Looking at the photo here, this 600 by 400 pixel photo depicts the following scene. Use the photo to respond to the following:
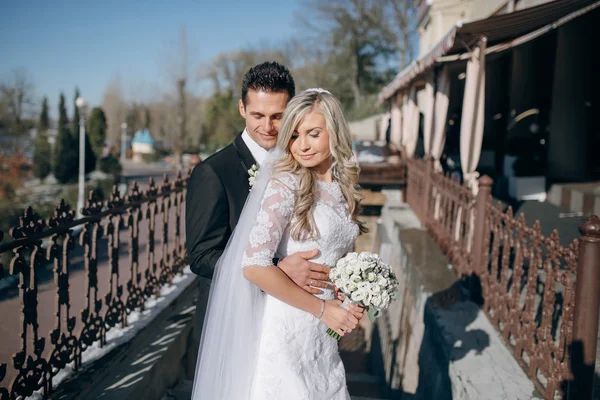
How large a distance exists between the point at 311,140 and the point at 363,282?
2.05 ft

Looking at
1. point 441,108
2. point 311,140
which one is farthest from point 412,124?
point 311,140

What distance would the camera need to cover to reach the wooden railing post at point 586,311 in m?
2.34

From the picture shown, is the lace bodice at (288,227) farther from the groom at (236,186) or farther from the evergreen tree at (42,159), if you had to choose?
the evergreen tree at (42,159)

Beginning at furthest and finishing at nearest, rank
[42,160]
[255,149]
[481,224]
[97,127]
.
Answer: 1. [97,127]
2. [42,160]
3. [481,224]
4. [255,149]

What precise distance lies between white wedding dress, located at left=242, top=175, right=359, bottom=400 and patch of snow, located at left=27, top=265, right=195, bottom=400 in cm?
137

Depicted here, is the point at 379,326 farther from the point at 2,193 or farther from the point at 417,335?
the point at 2,193

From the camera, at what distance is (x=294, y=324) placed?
2.06 meters

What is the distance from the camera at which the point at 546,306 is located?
9.14 ft

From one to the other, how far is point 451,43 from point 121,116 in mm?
65969

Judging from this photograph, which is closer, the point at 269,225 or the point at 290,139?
the point at 269,225

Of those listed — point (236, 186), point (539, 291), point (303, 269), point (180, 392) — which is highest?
point (236, 186)

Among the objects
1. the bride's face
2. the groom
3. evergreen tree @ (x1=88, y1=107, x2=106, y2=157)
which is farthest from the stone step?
evergreen tree @ (x1=88, y1=107, x2=106, y2=157)

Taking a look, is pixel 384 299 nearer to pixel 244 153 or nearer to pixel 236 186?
pixel 236 186

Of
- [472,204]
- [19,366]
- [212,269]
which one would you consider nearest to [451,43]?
[472,204]
